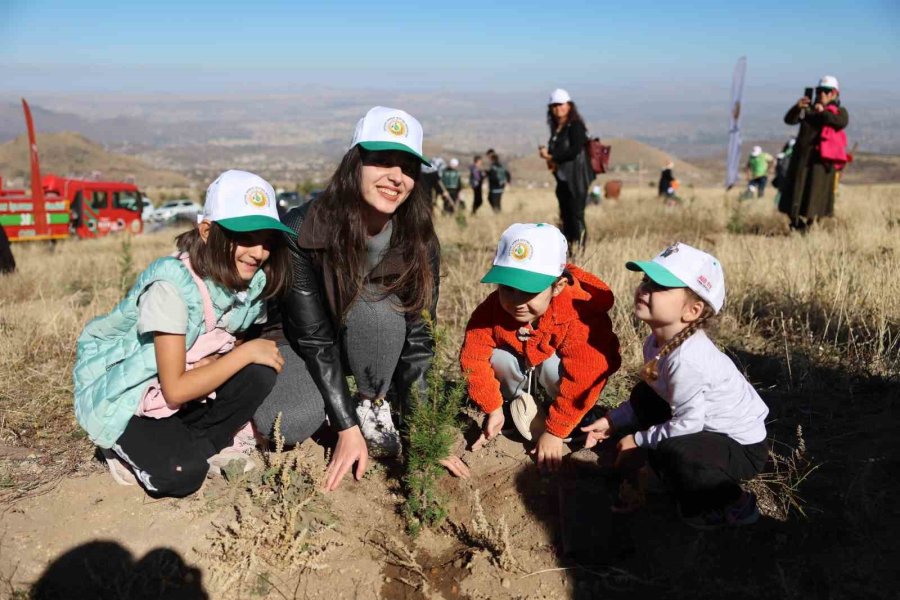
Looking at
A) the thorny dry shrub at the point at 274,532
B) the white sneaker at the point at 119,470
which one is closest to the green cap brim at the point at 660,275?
the thorny dry shrub at the point at 274,532

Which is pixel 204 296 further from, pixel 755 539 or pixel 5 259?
pixel 5 259

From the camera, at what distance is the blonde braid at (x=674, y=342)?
2.30m

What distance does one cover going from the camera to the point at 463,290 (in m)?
5.26

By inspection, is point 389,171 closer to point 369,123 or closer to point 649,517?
point 369,123

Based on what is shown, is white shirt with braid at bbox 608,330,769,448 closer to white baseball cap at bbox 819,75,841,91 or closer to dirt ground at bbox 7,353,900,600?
dirt ground at bbox 7,353,900,600

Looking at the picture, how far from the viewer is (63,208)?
51.6 ft

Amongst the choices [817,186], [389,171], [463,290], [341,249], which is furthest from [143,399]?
[817,186]

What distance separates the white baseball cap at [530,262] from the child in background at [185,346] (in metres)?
0.85

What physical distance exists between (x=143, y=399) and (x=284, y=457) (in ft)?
2.09

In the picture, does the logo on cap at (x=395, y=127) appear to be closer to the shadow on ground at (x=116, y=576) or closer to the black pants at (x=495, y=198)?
the shadow on ground at (x=116, y=576)

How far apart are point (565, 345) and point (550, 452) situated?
1.45 feet

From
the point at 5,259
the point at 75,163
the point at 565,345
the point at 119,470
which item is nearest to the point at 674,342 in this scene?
the point at 565,345

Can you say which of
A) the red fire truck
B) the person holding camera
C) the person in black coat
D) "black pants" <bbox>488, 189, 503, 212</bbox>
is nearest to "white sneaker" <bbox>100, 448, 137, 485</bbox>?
the person in black coat

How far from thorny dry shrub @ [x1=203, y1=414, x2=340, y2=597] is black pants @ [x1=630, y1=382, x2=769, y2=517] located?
126cm
